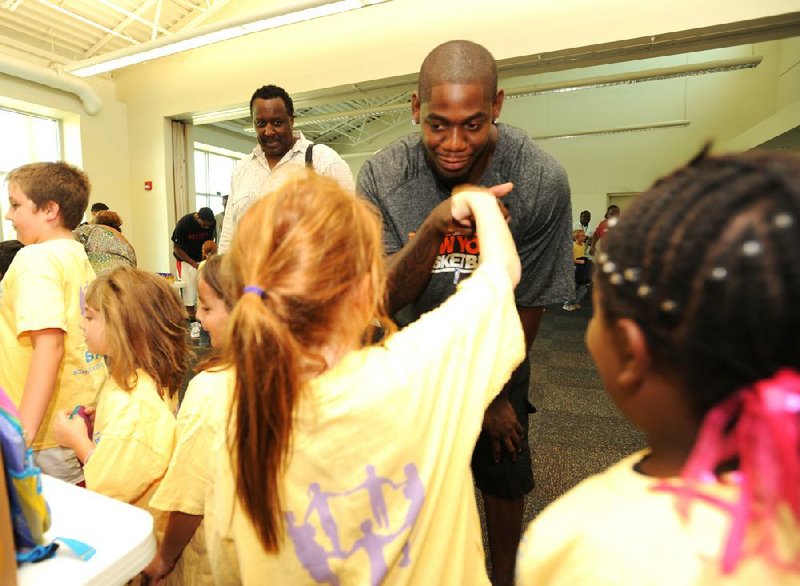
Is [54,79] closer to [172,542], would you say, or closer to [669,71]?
[172,542]

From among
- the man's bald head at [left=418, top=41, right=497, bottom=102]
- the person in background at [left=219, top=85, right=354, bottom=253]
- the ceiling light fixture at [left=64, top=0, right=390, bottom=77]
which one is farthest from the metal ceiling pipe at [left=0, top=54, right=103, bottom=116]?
the man's bald head at [left=418, top=41, right=497, bottom=102]

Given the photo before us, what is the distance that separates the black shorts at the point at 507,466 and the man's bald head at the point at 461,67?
69 centimetres

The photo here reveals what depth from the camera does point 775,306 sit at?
0.41 metres

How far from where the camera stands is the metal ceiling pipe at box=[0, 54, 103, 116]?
5188mm

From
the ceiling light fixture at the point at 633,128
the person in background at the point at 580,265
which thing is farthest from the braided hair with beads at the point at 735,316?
the ceiling light fixture at the point at 633,128

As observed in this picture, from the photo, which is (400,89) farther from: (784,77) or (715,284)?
(784,77)

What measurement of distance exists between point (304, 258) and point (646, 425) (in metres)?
0.47

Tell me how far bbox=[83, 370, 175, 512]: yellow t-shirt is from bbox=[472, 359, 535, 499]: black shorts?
0.78 m

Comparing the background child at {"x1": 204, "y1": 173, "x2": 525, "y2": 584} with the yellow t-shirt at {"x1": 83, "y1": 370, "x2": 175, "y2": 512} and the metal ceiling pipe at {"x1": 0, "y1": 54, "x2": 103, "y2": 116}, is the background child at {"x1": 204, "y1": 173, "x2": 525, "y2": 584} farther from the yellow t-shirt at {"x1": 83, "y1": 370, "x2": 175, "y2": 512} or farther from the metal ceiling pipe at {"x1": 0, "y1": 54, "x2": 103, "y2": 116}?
the metal ceiling pipe at {"x1": 0, "y1": 54, "x2": 103, "y2": 116}

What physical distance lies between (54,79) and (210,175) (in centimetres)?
426

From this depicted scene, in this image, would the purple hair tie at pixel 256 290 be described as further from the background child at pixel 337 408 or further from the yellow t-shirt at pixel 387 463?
the yellow t-shirt at pixel 387 463

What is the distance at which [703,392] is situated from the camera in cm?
48

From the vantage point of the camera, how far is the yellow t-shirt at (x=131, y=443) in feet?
3.80

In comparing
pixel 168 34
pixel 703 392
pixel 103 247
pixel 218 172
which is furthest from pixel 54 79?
pixel 703 392
